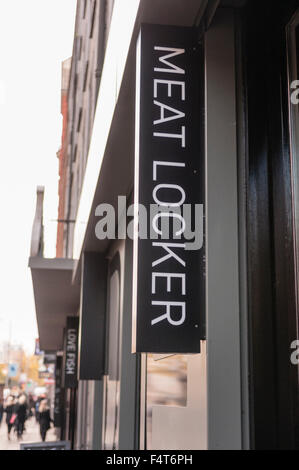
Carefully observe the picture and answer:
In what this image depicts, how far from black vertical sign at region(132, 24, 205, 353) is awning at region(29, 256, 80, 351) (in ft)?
28.0

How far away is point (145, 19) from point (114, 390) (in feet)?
17.8

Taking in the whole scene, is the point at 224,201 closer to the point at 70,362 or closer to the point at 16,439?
the point at 70,362

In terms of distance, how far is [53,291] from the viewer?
14.7 metres

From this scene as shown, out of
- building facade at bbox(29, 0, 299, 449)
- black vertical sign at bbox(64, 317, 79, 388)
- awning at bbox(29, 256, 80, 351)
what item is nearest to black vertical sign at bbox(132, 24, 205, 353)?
building facade at bbox(29, 0, 299, 449)

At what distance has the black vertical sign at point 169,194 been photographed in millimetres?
3402

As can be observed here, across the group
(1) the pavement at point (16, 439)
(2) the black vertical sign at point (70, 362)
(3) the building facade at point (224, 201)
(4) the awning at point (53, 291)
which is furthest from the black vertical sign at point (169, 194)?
(1) the pavement at point (16, 439)

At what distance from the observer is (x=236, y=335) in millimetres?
3305

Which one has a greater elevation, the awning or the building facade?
the awning

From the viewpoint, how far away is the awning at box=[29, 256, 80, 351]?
39.8 feet

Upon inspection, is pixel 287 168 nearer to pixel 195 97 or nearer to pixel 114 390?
pixel 195 97

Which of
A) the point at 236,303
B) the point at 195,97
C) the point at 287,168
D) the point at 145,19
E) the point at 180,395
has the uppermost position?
the point at 145,19

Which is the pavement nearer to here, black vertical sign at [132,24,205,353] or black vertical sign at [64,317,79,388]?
black vertical sign at [64,317,79,388]

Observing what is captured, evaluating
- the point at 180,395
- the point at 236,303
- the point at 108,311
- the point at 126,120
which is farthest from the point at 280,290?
the point at 108,311

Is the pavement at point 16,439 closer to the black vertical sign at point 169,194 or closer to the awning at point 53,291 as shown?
the awning at point 53,291
